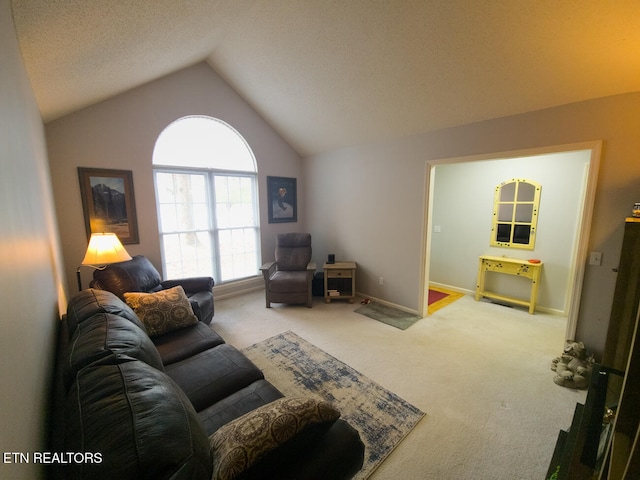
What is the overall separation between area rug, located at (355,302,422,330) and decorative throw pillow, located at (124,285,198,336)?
2243 millimetres

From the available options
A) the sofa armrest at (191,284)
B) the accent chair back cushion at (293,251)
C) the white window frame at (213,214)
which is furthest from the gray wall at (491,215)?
the sofa armrest at (191,284)

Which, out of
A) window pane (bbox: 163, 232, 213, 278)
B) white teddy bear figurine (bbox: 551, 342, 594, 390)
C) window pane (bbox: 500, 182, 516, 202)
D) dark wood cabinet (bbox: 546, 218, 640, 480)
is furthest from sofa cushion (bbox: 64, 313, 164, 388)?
window pane (bbox: 500, 182, 516, 202)

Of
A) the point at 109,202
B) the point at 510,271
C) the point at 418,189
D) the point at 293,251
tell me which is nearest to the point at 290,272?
the point at 293,251

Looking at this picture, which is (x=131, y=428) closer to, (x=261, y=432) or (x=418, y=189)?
(x=261, y=432)

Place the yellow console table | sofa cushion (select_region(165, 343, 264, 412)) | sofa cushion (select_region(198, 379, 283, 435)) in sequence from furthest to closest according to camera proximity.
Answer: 1. the yellow console table
2. sofa cushion (select_region(165, 343, 264, 412))
3. sofa cushion (select_region(198, 379, 283, 435))

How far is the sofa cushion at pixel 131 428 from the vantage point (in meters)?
0.62

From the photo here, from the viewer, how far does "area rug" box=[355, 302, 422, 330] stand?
3305 millimetres

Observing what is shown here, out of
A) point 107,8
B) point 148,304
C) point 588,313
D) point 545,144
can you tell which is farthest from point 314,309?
point 107,8

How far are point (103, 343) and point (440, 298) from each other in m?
4.24

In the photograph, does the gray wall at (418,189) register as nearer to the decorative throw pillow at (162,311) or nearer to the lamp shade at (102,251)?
the decorative throw pillow at (162,311)

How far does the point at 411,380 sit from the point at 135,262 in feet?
9.96

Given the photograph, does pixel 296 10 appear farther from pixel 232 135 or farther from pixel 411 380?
pixel 411 380

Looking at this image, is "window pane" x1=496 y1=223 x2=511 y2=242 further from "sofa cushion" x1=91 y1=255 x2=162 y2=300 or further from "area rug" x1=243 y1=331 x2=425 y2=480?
"sofa cushion" x1=91 y1=255 x2=162 y2=300

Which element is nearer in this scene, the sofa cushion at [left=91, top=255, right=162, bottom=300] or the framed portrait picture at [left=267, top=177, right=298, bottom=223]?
the sofa cushion at [left=91, top=255, right=162, bottom=300]
